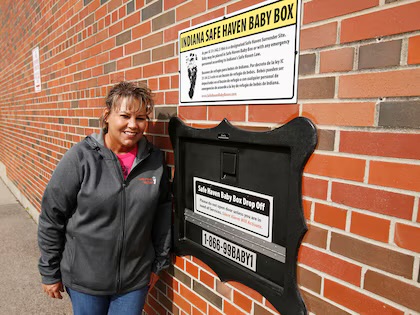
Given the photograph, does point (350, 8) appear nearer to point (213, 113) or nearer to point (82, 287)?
point (213, 113)

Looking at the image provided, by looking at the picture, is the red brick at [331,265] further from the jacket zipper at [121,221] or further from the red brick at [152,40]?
the red brick at [152,40]

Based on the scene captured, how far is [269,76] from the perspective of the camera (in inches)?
54.3

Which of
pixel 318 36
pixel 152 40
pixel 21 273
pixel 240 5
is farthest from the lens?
pixel 21 273

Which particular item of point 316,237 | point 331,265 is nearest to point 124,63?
point 316,237

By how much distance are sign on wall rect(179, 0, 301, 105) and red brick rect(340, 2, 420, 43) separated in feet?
0.70

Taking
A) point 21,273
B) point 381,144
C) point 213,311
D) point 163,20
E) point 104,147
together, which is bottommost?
point 21,273

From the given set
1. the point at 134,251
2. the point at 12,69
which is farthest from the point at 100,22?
the point at 12,69

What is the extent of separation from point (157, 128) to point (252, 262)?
113cm

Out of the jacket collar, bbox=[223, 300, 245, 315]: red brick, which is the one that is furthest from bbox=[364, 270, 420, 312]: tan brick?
the jacket collar

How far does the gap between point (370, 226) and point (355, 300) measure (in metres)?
0.29

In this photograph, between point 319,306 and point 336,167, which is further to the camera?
point 319,306

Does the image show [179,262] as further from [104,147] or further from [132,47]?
[132,47]

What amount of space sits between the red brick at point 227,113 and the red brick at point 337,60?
17.6 inches

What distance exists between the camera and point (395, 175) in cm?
102
